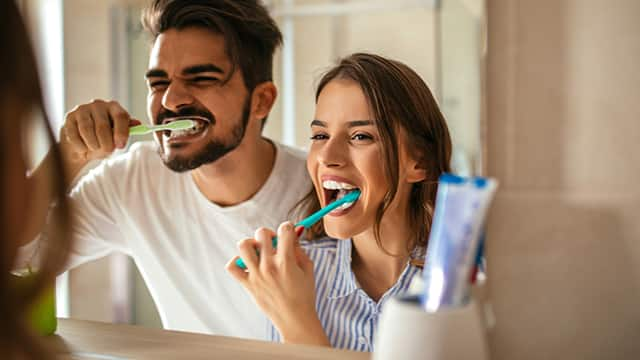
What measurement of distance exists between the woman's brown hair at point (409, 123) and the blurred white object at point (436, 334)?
16 cm

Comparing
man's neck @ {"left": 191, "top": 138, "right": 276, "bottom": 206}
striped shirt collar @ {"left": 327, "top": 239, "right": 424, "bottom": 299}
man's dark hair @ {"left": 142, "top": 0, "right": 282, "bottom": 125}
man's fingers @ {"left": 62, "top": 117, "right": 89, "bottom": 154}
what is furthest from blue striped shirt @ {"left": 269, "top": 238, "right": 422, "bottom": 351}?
man's fingers @ {"left": 62, "top": 117, "right": 89, "bottom": 154}

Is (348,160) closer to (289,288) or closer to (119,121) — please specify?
(289,288)

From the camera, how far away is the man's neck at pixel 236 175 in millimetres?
762

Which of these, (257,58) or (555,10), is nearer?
(555,10)

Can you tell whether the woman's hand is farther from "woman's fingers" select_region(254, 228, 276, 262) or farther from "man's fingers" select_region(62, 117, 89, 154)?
"man's fingers" select_region(62, 117, 89, 154)

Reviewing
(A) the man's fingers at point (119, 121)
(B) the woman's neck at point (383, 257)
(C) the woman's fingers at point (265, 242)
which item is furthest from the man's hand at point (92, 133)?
(B) the woman's neck at point (383, 257)

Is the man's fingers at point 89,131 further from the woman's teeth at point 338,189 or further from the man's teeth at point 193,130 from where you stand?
the woman's teeth at point 338,189

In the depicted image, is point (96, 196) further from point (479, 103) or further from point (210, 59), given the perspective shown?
point (479, 103)

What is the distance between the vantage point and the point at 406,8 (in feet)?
2.31

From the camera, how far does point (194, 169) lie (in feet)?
2.58

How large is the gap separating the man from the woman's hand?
0.03m

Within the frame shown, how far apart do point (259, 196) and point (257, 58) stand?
0.53ft

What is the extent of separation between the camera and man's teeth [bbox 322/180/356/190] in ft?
2.27

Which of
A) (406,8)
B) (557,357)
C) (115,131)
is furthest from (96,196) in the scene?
(557,357)
